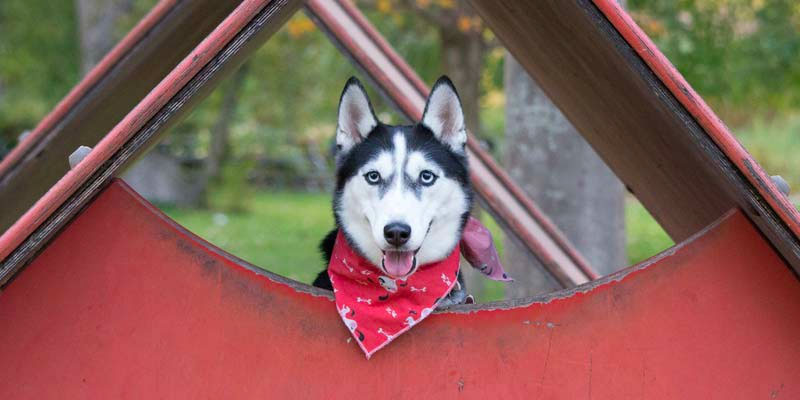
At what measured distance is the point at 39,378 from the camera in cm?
254

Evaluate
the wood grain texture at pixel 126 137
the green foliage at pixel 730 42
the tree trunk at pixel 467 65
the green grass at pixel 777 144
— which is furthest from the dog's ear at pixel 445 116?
the green grass at pixel 777 144

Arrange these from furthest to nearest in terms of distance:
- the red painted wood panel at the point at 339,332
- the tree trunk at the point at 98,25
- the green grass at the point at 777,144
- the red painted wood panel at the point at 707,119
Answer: the green grass at the point at 777,144 → the tree trunk at the point at 98,25 → the red painted wood panel at the point at 339,332 → the red painted wood panel at the point at 707,119

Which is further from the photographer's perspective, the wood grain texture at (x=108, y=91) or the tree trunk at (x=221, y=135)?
the tree trunk at (x=221, y=135)

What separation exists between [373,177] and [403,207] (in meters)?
0.24

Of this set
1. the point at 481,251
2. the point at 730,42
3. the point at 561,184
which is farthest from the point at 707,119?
the point at 730,42

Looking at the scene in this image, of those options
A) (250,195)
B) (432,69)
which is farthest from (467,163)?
(250,195)

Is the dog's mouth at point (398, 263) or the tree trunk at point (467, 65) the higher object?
A: the dog's mouth at point (398, 263)

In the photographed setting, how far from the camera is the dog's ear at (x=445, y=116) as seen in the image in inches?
117

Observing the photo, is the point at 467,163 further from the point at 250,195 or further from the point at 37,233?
the point at 250,195

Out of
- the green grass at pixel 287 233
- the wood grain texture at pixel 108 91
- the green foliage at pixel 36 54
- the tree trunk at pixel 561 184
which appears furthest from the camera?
the green foliage at pixel 36 54

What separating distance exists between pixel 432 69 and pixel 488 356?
23.7ft

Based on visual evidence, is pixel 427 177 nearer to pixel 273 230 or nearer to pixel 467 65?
pixel 467 65

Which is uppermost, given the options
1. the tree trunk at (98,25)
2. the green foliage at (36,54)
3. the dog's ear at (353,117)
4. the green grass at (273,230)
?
the green foliage at (36,54)

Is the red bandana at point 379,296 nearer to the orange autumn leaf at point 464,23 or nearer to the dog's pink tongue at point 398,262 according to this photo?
the dog's pink tongue at point 398,262
